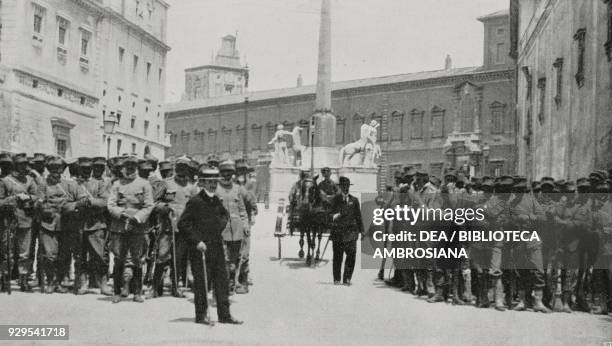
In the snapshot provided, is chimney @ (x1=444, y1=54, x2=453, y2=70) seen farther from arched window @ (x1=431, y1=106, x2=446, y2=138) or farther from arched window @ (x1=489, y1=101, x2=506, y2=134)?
arched window @ (x1=489, y1=101, x2=506, y2=134)

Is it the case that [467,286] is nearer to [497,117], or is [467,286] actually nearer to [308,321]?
[308,321]

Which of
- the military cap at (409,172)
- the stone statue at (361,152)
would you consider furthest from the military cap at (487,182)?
the stone statue at (361,152)

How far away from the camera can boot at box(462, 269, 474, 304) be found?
32.7 ft

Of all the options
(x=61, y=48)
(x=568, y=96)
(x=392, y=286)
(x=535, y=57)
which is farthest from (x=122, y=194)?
(x=61, y=48)

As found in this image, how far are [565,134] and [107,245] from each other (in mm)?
12661

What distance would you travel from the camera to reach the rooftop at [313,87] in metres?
53.5

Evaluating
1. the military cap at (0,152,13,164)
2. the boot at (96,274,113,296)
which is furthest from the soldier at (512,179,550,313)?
the military cap at (0,152,13,164)

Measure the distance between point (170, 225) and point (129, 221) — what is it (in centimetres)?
74

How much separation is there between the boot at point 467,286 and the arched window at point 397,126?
47068mm

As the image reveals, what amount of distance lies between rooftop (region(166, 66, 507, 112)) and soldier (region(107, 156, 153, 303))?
4409 centimetres

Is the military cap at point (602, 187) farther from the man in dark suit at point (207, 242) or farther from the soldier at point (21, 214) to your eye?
the soldier at point (21, 214)

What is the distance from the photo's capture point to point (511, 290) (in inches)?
377

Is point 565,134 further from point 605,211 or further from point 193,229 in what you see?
point 193,229

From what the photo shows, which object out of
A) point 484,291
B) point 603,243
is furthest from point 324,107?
point 603,243
